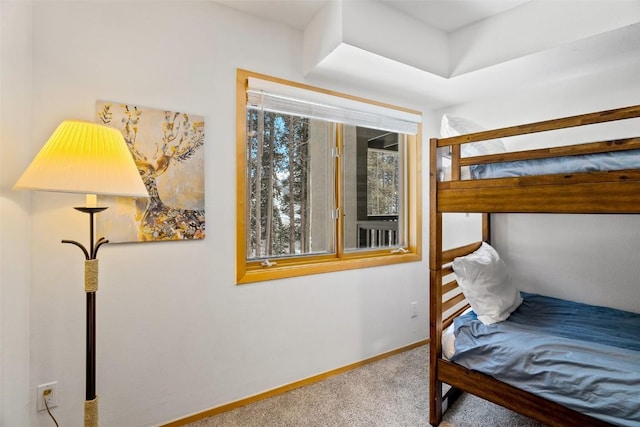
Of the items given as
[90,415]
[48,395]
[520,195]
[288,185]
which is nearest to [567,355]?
[520,195]

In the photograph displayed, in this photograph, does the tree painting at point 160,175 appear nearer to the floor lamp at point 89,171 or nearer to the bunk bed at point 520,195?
the floor lamp at point 89,171

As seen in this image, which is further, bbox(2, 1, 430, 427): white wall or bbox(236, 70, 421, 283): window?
bbox(236, 70, 421, 283): window

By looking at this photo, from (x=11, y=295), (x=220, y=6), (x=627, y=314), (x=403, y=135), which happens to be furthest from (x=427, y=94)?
(x=11, y=295)

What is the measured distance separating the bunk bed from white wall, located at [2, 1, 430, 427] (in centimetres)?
83

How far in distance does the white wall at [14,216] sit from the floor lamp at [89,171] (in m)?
0.20

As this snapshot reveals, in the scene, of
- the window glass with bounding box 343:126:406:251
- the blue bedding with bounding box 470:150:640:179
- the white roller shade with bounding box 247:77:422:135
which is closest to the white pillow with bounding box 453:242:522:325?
the blue bedding with bounding box 470:150:640:179

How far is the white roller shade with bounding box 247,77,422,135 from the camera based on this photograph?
77.1 inches

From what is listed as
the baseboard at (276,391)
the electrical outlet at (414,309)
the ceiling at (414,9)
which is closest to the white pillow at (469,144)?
the ceiling at (414,9)

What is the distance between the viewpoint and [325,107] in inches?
87.4

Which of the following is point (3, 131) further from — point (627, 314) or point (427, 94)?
point (627, 314)

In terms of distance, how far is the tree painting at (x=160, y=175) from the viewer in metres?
1.57

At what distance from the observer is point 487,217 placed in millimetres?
2619

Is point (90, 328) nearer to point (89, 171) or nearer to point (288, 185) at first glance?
point (89, 171)

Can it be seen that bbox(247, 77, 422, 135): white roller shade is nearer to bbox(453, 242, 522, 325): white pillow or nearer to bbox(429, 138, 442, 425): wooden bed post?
bbox(429, 138, 442, 425): wooden bed post
